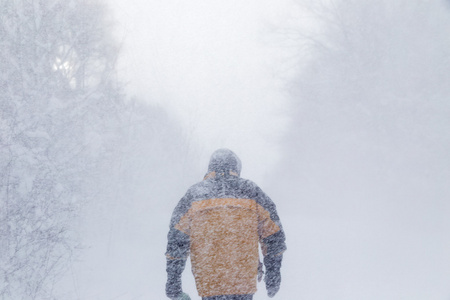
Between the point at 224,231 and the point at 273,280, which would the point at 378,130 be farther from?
the point at 224,231

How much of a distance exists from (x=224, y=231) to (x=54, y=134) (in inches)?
225

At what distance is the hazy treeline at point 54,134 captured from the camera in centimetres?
580

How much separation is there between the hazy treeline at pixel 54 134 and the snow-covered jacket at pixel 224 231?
125 inches

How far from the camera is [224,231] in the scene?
9.29ft

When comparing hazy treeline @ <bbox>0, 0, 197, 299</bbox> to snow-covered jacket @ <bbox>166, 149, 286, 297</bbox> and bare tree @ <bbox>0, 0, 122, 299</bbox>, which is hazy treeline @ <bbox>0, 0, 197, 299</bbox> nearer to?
bare tree @ <bbox>0, 0, 122, 299</bbox>

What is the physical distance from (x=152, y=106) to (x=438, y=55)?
43.1ft

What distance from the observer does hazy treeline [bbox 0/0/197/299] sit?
5.80 meters

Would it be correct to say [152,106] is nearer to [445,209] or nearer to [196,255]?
[445,209]

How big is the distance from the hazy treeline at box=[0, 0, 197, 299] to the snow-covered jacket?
318cm

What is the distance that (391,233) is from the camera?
1697cm

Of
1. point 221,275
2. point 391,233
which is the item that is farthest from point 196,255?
point 391,233

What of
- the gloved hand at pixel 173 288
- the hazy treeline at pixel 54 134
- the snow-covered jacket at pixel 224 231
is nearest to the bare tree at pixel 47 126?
the hazy treeline at pixel 54 134

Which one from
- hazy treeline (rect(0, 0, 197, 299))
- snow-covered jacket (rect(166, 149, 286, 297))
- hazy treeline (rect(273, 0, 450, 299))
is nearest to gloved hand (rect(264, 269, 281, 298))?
snow-covered jacket (rect(166, 149, 286, 297))

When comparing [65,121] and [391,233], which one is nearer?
[65,121]
